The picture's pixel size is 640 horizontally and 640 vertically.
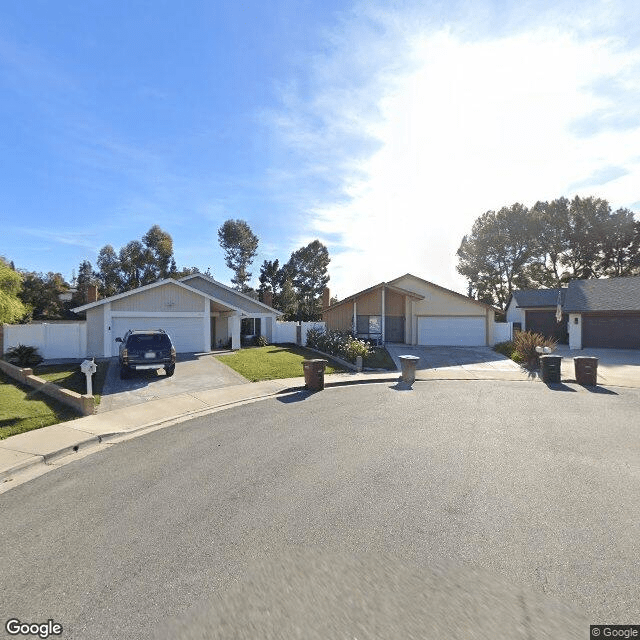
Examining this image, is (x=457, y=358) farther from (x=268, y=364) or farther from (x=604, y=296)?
(x=604, y=296)

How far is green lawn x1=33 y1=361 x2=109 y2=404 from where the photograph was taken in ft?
40.7

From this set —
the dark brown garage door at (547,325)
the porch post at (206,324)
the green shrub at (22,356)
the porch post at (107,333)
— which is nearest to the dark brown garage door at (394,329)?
the dark brown garage door at (547,325)

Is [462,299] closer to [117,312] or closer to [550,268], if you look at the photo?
[117,312]

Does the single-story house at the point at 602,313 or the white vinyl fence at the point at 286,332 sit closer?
the single-story house at the point at 602,313

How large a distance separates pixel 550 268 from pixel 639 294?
25.8m

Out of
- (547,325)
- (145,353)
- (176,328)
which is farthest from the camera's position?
(547,325)

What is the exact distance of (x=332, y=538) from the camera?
4.16 meters

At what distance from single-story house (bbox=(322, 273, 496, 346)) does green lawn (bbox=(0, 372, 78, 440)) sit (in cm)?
2079

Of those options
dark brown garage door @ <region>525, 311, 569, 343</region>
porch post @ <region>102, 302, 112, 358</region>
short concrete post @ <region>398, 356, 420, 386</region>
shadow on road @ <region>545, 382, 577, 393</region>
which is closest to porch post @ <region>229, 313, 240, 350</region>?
porch post @ <region>102, 302, 112, 358</region>

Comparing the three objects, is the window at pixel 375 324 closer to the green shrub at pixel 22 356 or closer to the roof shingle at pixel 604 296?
the roof shingle at pixel 604 296

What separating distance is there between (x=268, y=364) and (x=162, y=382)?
5.31 metres

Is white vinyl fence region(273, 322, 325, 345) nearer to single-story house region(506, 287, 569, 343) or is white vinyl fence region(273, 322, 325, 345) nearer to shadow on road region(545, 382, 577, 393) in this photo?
shadow on road region(545, 382, 577, 393)

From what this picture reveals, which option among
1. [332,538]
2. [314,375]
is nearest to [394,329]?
[314,375]

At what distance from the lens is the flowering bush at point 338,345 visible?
19.2 m
